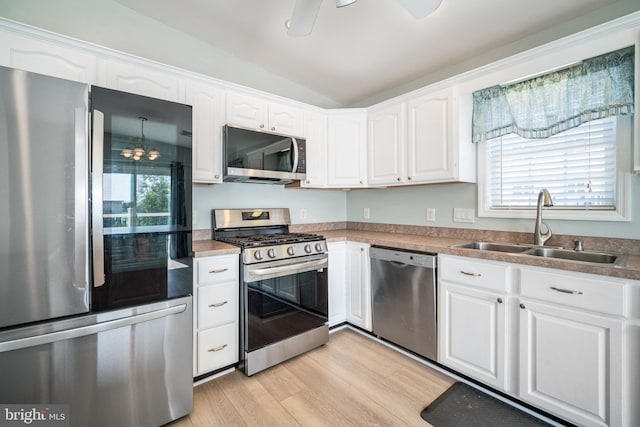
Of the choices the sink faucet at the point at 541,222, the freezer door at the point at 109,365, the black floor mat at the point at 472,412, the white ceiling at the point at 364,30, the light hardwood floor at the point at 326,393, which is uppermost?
the white ceiling at the point at 364,30

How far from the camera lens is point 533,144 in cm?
219

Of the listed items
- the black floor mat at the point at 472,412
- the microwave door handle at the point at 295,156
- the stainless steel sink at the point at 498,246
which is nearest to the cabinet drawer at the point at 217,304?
the microwave door handle at the point at 295,156

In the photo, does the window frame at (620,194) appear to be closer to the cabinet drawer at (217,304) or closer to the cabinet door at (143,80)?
the cabinet drawer at (217,304)

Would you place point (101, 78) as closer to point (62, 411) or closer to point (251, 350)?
point (62, 411)

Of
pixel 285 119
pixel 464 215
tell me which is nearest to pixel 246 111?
pixel 285 119

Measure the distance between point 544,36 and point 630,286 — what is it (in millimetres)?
1888

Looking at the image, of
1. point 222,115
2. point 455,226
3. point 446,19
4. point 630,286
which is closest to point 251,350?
point 222,115

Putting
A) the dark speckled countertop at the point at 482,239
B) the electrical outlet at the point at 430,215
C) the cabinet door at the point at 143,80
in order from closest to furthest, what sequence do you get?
the dark speckled countertop at the point at 482,239 → the cabinet door at the point at 143,80 → the electrical outlet at the point at 430,215

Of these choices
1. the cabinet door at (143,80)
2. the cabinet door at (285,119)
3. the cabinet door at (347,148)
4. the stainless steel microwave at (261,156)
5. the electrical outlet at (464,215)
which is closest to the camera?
the cabinet door at (143,80)

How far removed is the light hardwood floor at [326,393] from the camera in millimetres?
1646

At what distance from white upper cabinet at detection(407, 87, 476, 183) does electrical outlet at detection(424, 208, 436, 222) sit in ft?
1.36

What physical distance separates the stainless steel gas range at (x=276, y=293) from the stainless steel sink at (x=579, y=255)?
159cm

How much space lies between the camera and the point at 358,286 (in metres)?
2.70

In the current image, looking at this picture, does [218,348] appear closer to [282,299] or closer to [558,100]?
[282,299]
